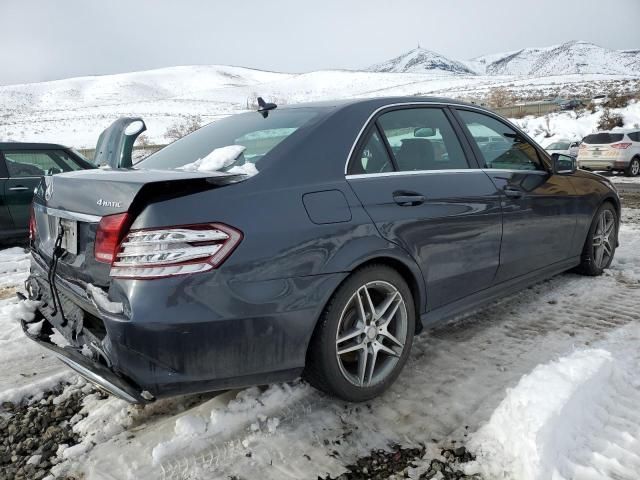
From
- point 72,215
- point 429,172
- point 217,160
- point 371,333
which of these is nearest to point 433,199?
point 429,172

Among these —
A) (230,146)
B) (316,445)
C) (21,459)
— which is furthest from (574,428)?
(21,459)

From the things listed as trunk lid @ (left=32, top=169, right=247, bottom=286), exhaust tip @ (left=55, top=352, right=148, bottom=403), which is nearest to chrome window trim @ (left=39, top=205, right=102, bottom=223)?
trunk lid @ (left=32, top=169, right=247, bottom=286)

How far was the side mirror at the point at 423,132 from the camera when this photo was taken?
3.06 meters

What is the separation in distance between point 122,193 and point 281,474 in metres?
1.30

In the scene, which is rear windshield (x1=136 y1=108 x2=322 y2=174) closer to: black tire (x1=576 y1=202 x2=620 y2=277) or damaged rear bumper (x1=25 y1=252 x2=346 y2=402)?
damaged rear bumper (x1=25 y1=252 x2=346 y2=402)

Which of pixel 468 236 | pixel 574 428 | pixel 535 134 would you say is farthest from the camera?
pixel 535 134

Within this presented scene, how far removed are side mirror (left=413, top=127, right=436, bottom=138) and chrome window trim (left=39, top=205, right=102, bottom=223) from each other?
73.3 inches

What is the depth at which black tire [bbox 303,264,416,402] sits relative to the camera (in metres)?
2.32

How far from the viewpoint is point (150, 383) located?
196 centimetres

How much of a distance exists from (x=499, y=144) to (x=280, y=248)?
216 centimetres

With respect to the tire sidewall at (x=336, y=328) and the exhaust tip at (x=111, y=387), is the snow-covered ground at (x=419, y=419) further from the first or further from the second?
the exhaust tip at (x=111, y=387)

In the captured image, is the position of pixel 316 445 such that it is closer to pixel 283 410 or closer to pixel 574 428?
pixel 283 410

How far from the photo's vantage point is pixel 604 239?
4566mm

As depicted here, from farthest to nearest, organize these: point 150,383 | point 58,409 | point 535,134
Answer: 1. point 535,134
2. point 58,409
3. point 150,383
